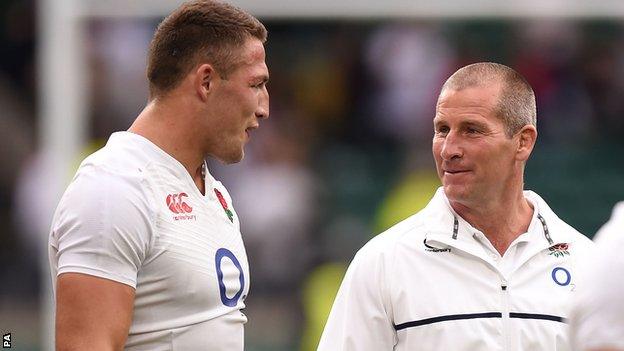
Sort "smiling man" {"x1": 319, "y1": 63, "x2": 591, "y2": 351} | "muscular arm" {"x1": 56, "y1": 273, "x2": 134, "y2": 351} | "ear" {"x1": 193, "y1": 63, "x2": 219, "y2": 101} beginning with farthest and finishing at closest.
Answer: "smiling man" {"x1": 319, "y1": 63, "x2": 591, "y2": 351} → "ear" {"x1": 193, "y1": 63, "x2": 219, "y2": 101} → "muscular arm" {"x1": 56, "y1": 273, "x2": 134, "y2": 351}

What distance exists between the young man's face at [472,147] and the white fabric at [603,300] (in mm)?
1832

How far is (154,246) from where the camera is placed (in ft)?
11.4

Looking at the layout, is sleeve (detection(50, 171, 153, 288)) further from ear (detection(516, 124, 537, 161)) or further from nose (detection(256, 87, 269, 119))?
ear (detection(516, 124, 537, 161))

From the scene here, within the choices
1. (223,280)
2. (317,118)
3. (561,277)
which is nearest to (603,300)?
(223,280)

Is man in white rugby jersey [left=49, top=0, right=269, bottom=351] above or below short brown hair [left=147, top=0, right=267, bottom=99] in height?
below

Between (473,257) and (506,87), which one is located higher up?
(506,87)

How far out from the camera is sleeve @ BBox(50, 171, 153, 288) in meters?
3.34

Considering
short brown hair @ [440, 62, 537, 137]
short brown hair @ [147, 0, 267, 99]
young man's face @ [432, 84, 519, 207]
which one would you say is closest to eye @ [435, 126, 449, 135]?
young man's face @ [432, 84, 519, 207]

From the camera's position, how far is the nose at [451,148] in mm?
4098

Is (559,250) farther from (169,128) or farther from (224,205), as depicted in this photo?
(169,128)

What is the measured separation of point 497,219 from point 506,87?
0.42 m

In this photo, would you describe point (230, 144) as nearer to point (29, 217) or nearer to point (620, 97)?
point (29, 217)

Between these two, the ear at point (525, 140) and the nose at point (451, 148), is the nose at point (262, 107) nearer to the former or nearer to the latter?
the nose at point (451, 148)

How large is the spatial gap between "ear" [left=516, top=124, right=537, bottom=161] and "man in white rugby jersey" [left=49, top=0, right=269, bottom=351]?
892 millimetres
